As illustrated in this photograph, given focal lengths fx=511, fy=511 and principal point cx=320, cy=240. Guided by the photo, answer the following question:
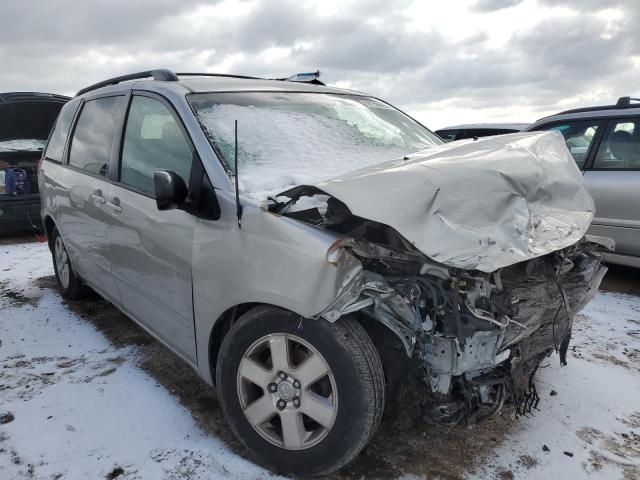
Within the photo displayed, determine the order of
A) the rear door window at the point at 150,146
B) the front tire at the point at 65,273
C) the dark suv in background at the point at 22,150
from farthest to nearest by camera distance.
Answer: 1. the dark suv in background at the point at 22,150
2. the front tire at the point at 65,273
3. the rear door window at the point at 150,146

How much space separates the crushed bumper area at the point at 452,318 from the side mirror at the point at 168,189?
Answer: 0.84 metres

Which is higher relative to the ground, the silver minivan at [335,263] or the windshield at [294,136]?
the windshield at [294,136]

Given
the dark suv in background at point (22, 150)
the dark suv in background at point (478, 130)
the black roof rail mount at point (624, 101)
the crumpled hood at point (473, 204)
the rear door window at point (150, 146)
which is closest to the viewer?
the crumpled hood at point (473, 204)

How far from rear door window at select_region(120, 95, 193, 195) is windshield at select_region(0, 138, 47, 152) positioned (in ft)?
16.5

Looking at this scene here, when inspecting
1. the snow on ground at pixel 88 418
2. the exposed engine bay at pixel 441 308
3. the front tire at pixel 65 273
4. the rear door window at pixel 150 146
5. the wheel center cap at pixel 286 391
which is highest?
the rear door window at pixel 150 146

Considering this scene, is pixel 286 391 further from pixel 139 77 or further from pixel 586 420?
pixel 139 77

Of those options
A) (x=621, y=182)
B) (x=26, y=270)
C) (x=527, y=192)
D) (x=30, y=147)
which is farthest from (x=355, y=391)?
(x=30, y=147)

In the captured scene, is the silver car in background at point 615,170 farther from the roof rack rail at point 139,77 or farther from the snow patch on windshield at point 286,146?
the roof rack rail at point 139,77

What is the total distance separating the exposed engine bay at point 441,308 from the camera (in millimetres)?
1918

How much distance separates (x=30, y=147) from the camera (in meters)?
7.37

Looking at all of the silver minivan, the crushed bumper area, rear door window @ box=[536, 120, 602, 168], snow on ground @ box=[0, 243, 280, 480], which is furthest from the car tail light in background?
rear door window @ box=[536, 120, 602, 168]

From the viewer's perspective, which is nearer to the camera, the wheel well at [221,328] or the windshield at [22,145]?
the wheel well at [221,328]

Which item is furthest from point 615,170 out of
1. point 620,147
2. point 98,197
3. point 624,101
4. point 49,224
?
point 49,224

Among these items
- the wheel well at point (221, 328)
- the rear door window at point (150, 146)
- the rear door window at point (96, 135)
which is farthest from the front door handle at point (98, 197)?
the wheel well at point (221, 328)
